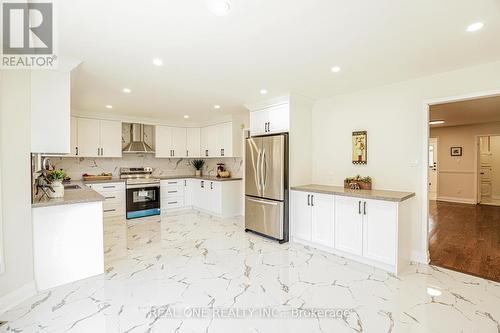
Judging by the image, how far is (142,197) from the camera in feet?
17.5

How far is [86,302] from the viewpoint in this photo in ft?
7.13

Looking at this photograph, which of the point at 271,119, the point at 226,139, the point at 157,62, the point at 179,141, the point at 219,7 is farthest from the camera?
the point at 179,141

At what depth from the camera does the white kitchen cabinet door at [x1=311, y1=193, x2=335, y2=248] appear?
330 cm

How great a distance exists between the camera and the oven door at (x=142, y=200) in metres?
5.16

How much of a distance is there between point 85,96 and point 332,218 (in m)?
4.25

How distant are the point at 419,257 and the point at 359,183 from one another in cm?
114

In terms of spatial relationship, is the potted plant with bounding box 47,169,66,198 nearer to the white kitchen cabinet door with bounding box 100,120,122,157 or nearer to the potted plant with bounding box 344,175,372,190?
the white kitchen cabinet door with bounding box 100,120,122,157

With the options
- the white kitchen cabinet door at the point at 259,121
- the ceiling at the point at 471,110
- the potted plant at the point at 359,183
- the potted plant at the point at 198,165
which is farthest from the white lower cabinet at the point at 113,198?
the ceiling at the point at 471,110

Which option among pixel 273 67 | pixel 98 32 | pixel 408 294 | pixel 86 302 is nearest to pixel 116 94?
pixel 98 32

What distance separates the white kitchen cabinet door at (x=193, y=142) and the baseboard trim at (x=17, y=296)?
440cm

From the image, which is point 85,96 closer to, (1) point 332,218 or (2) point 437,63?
(1) point 332,218

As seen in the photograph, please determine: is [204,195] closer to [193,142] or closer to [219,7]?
[193,142]

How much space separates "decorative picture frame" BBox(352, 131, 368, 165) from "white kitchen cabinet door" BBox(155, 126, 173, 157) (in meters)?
4.37

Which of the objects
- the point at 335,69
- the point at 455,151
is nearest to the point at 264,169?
the point at 335,69
